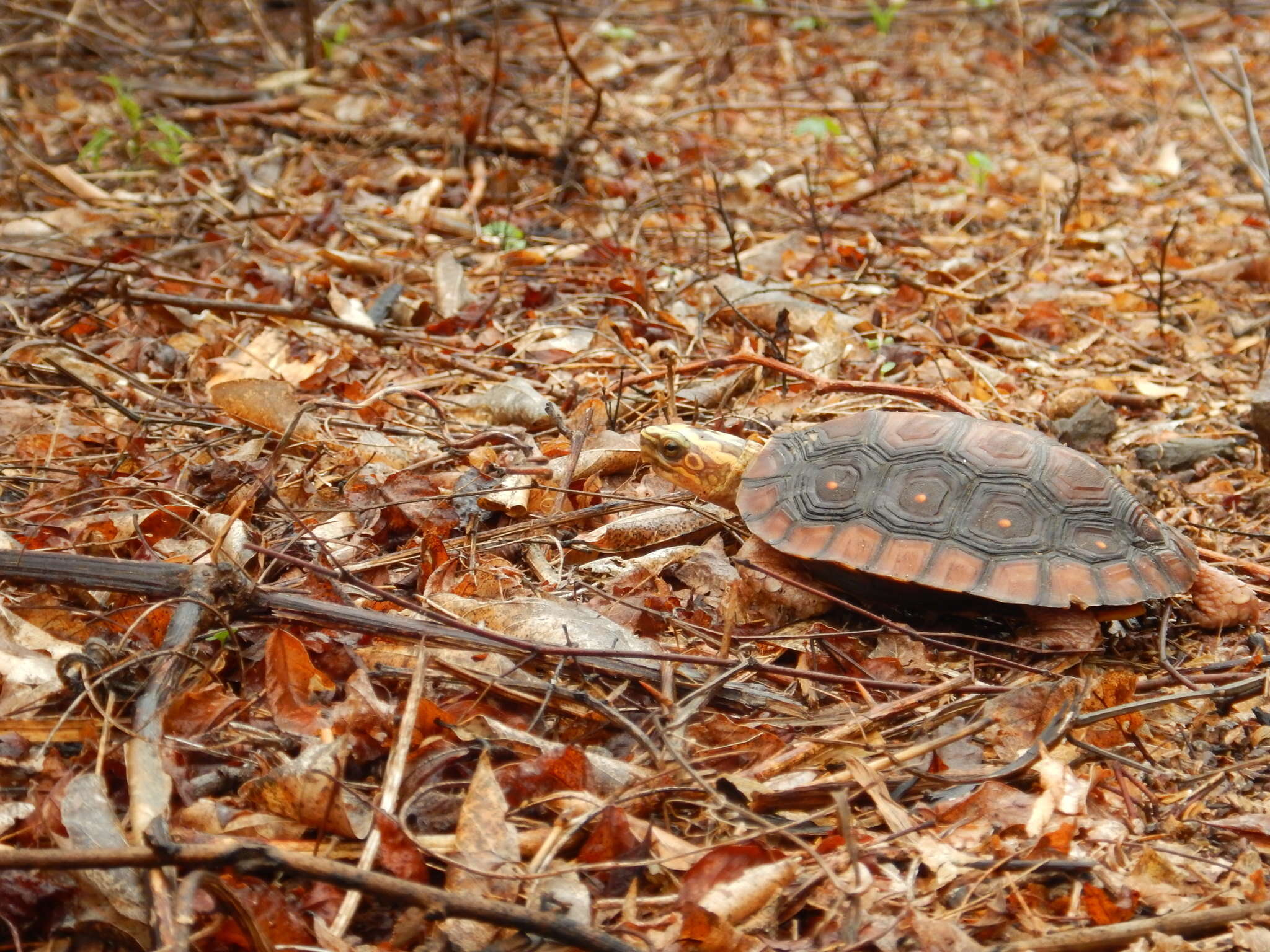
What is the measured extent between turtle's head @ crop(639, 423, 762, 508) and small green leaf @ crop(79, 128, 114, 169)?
4.59 metres

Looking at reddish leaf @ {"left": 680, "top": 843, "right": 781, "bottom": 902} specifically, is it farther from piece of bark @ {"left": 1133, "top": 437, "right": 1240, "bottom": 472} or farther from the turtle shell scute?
piece of bark @ {"left": 1133, "top": 437, "right": 1240, "bottom": 472}

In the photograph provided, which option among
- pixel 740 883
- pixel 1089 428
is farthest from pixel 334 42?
pixel 740 883

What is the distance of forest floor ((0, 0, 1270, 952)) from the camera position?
6.90 feet

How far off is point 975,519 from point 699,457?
0.86 metres

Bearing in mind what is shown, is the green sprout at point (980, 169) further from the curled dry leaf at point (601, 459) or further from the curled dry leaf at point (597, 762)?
the curled dry leaf at point (597, 762)

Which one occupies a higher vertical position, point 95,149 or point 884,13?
point 884,13

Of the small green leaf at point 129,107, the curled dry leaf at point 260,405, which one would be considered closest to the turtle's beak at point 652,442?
the curled dry leaf at point 260,405

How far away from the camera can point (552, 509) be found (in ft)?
11.6

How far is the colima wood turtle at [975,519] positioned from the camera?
118 inches

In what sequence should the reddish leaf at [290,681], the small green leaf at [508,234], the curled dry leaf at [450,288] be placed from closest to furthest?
the reddish leaf at [290,681] < the curled dry leaf at [450,288] < the small green leaf at [508,234]

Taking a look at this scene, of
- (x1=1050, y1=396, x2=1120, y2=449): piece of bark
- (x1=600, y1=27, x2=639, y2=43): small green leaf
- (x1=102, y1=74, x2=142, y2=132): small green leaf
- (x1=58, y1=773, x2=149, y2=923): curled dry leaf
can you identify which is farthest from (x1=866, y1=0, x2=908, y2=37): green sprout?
(x1=58, y1=773, x2=149, y2=923): curled dry leaf

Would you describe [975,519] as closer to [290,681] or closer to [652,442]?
[652,442]

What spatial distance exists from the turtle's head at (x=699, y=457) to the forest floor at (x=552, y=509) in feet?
0.52

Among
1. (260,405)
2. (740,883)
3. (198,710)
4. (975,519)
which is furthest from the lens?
(260,405)
